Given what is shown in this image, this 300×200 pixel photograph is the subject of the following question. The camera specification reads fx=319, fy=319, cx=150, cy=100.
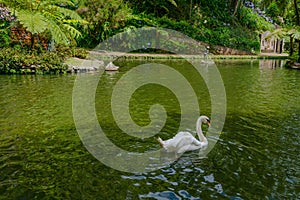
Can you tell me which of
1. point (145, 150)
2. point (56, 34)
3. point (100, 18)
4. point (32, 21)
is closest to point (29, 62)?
point (56, 34)

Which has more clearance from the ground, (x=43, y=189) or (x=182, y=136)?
(x=182, y=136)

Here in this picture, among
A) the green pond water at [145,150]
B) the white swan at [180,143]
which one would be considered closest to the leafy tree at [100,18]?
the green pond water at [145,150]

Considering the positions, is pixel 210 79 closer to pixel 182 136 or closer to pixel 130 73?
pixel 130 73

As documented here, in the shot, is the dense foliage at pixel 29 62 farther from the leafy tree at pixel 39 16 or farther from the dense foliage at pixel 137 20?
the leafy tree at pixel 39 16

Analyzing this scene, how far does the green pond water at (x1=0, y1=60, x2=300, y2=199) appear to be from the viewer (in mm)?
4004

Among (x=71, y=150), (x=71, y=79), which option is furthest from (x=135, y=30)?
(x=71, y=150)

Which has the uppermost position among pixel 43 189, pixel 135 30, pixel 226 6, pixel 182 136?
pixel 226 6

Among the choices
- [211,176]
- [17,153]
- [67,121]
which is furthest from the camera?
[67,121]

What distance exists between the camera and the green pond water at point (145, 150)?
4.00 m

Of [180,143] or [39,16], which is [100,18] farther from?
[180,143]

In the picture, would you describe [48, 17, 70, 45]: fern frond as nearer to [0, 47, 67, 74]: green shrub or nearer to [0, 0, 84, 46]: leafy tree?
[0, 0, 84, 46]: leafy tree

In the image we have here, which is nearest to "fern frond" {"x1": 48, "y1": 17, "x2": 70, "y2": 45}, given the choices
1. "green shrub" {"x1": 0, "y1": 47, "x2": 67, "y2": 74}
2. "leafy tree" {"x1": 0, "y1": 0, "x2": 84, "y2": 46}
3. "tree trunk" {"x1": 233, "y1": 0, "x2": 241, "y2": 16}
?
"leafy tree" {"x1": 0, "y1": 0, "x2": 84, "y2": 46}

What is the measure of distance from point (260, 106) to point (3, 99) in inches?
275

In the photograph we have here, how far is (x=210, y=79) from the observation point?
13.5 m
